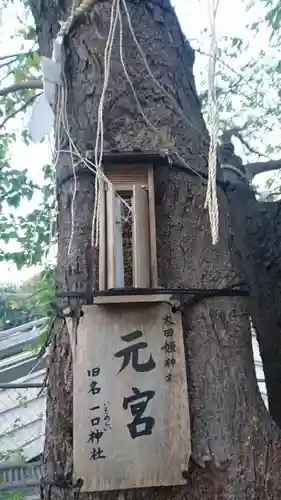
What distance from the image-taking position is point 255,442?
3.05 feet

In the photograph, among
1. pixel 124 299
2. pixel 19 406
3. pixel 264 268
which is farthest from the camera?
pixel 19 406

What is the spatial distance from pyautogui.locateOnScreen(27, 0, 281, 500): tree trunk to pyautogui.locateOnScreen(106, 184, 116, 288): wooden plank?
86 mm

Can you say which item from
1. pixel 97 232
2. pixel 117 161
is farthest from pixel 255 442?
pixel 117 161

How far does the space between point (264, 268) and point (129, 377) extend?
2.14 ft

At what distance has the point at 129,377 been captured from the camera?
93cm

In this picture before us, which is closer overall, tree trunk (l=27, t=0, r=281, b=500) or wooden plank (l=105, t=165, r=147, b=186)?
tree trunk (l=27, t=0, r=281, b=500)

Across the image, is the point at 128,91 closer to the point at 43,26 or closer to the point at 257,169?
the point at 43,26

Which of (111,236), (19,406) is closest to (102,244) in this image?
(111,236)

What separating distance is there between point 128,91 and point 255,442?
73 cm

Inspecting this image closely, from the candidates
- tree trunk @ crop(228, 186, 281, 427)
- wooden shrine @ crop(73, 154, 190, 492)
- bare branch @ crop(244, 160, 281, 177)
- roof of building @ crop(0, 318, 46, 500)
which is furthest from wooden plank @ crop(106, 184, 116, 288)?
roof of building @ crop(0, 318, 46, 500)

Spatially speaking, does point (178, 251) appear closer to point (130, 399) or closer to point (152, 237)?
point (152, 237)

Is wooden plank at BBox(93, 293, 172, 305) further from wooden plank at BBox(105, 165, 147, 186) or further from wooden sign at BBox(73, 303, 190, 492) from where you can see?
wooden plank at BBox(105, 165, 147, 186)

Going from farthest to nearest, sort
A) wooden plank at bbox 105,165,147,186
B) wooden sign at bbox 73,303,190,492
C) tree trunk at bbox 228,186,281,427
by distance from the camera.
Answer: tree trunk at bbox 228,186,281,427 < wooden plank at bbox 105,165,147,186 < wooden sign at bbox 73,303,190,492

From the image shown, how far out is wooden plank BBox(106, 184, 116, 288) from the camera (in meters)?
0.93
